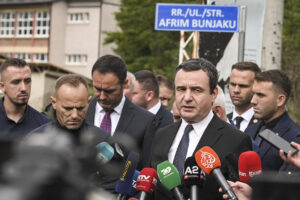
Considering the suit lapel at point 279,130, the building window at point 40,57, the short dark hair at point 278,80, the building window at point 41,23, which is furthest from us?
the building window at point 41,23

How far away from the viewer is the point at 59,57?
66625 mm

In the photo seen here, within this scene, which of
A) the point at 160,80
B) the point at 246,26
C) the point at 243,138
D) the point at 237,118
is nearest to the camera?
the point at 243,138

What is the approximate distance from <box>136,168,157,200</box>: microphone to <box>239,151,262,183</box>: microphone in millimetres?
573

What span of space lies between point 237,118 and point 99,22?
5819 cm

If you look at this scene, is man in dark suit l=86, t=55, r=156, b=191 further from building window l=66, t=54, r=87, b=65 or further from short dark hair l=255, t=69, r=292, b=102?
building window l=66, t=54, r=87, b=65

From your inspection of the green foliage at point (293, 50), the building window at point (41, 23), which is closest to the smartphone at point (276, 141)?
the green foliage at point (293, 50)

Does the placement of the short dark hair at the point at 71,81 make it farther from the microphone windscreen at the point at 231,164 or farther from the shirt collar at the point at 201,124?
the microphone windscreen at the point at 231,164

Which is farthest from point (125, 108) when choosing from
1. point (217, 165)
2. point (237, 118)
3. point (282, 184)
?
point (282, 184)

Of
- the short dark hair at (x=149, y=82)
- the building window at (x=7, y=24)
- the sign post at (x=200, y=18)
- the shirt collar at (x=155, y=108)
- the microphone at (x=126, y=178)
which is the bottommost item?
the microphone at (x=126, y=178)

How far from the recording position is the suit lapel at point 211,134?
4137 mm

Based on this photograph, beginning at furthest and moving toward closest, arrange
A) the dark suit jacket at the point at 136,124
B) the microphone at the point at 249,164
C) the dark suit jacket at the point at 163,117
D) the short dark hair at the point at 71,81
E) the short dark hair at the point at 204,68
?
the dark suit jacket at the point at 163,117 → the dark suit jacket at the point at 136,124 → the short dark hair at the point at 71,81 → the short dark hair at the point at 204,68 → the microphone at the point at 249,164

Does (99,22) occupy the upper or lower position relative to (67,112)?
upper

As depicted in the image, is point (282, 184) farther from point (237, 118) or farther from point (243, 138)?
point (237, 118)

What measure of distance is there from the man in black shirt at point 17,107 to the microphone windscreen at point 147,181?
2199 millimetres
